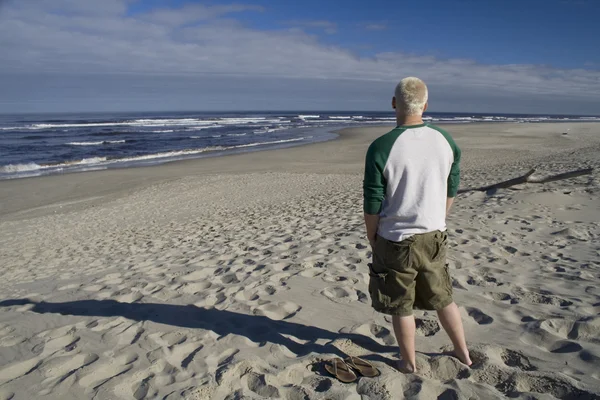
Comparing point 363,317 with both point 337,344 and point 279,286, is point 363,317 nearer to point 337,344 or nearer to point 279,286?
point 337,344

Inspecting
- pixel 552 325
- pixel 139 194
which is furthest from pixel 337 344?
pixel 139 194

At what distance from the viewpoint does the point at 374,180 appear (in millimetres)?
2221

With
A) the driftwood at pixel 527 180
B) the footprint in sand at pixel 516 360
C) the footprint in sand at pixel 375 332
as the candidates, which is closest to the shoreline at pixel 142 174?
the driftwood at pixel 527 180

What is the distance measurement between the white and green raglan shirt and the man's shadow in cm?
112

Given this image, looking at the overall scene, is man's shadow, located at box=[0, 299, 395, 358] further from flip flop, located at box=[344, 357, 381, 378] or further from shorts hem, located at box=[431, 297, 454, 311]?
shorts hem, located at box=[431, 297, 454, 311]

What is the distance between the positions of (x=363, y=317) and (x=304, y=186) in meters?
9.27

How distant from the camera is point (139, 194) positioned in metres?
12.7

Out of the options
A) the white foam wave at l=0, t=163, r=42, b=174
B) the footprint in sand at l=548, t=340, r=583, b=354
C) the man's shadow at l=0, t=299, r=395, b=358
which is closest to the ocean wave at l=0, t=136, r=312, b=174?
the white foam wave at l=0, t=163, r=42, b=174

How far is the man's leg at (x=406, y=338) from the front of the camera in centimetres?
247

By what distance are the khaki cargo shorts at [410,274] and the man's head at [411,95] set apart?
690mm

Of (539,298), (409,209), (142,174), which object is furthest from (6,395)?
(142,174)

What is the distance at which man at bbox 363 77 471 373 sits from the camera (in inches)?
87.0

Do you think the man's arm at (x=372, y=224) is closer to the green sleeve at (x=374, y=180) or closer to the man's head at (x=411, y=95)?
the green sleeve at (x=374, y=180)

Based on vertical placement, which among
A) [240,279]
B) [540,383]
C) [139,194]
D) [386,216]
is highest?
[386,216]
